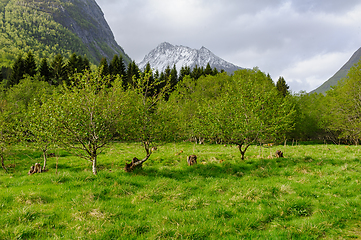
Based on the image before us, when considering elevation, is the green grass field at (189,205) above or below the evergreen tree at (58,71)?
below

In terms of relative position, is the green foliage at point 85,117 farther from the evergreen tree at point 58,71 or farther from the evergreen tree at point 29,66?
the evergreen tree at point 58,71

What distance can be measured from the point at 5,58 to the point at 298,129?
178 m

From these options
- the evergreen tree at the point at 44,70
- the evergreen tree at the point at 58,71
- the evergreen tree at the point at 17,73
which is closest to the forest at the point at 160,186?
the evergreen tree at the point at 17,73

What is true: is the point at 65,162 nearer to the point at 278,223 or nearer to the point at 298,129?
the point at 278,223

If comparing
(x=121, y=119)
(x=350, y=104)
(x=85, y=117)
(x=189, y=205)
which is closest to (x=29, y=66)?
(x=85, y=117)

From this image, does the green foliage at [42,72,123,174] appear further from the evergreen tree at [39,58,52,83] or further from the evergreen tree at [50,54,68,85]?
the evergreen tree at [50,54,68,85]

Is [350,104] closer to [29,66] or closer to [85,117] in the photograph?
[85,117]

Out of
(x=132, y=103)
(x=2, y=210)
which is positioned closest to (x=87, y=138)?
(x=132, y=103)

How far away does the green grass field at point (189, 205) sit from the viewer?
671 cm

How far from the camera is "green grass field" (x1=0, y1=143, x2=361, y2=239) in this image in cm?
671

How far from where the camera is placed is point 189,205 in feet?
29.2

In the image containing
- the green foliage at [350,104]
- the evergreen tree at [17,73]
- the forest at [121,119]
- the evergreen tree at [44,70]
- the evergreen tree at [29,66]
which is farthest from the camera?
the evergreen tree at [44,70]

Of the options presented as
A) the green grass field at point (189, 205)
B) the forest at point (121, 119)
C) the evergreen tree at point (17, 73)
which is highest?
the evergreen tree at point (17, 73)

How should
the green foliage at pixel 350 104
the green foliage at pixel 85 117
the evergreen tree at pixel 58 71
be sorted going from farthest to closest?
1. the evergreen tree at pixel 58 71
2. the green foliage at pixel 350 104
3. the green foliage at pixel 85 117
